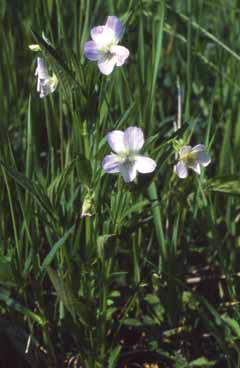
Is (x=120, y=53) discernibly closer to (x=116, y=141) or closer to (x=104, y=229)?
(x=116, y=141)

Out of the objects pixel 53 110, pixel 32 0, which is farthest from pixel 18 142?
pixel 32 0

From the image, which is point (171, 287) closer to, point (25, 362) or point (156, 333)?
point (156, 333)

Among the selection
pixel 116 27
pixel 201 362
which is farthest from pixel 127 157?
pixel 201 362

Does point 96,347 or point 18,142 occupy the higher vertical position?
point 18,142

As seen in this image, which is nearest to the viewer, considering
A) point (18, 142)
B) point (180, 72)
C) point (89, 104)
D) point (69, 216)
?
point (89, 104)

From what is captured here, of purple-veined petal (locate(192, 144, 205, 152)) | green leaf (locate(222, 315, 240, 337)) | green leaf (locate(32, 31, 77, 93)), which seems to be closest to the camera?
green leaf (locate(32, 31, 77, 93))

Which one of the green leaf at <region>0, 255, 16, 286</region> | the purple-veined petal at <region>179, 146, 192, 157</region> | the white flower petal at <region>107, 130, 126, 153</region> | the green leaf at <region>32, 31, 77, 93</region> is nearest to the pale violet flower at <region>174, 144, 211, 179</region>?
the purple-veined petal at <region>179, 146, 192, 157</region>

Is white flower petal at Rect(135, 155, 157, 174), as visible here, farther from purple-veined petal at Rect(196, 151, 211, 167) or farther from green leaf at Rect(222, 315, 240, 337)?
green leaf at Rect(222, 315, 240, 337)
